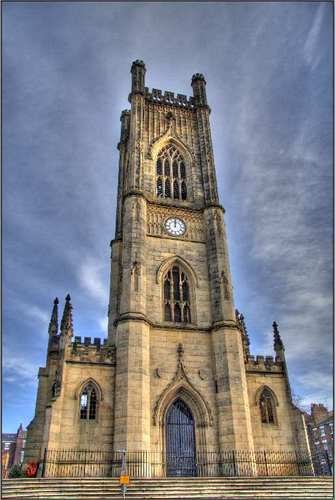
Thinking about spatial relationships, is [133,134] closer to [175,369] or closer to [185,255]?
[185,255]

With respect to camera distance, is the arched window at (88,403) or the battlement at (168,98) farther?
the battlement at (168,98)

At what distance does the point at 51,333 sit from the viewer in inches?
1118

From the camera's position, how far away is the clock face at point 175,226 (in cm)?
3006

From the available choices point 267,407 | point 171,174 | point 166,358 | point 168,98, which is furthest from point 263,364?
point 168,98

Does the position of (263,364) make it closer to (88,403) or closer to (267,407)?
(267,407)

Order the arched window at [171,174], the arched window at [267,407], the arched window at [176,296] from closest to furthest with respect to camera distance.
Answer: the arched window at [267,407], the arched window at [176,296], the arched window at [171,174]

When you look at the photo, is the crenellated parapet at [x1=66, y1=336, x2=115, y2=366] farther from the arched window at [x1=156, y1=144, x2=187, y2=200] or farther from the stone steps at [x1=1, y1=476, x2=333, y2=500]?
the arched window at [x1=156, y1=144, x2=187, y2=200]

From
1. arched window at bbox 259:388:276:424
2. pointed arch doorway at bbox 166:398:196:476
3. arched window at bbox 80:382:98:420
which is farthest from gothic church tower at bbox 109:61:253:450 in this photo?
arched window at bbox 259:388:276:424

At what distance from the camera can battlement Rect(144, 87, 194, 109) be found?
3738cm

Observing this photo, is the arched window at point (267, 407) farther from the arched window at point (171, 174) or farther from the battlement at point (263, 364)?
the arched window at point (171, 174)

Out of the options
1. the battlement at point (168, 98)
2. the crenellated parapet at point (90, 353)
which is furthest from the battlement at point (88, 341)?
the battlement at point (168, 98)

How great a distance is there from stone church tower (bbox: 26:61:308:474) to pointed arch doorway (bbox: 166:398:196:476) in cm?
6

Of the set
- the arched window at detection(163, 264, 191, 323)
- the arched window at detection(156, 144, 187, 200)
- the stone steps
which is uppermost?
the arched window at detection(156, 144, 187, 200)

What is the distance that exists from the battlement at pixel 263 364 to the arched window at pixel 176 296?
4894mm
